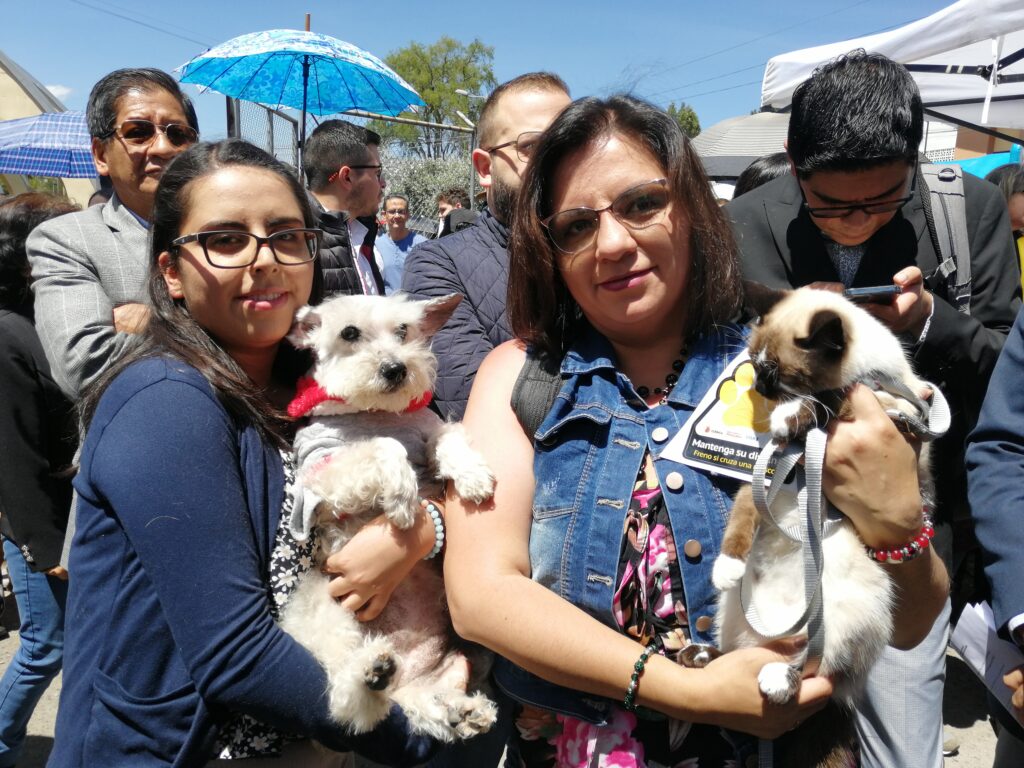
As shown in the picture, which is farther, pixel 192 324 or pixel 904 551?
pixel 192 324

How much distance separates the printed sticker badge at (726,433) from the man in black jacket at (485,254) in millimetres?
1139

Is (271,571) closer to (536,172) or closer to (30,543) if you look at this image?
(536,172)

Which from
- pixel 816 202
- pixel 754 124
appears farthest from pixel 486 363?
pixel 754 124

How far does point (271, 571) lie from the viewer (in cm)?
185

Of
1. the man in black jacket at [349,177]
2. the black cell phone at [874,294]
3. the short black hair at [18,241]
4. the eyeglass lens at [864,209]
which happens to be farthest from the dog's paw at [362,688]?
the man in black jacket at [349,177]

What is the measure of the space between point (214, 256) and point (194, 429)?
54cm

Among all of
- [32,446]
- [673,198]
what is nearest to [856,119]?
[673,198]

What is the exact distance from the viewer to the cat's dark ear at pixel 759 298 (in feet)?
6.78

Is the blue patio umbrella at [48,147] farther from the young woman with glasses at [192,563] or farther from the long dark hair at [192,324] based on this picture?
the young woman with glasses at [192,563]

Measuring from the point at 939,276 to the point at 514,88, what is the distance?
226 centimetres

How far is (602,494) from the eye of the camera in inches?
70.5

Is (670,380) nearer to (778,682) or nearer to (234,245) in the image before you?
(778,682)

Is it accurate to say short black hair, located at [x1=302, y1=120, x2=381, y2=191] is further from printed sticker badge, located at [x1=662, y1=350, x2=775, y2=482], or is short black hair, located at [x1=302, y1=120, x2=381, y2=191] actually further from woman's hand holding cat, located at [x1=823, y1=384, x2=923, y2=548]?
woman's hand holding cat, located at [x1=823, y1=384, x2=923, y2=548]

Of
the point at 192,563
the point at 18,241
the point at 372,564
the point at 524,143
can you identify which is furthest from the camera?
the point at 18,241
